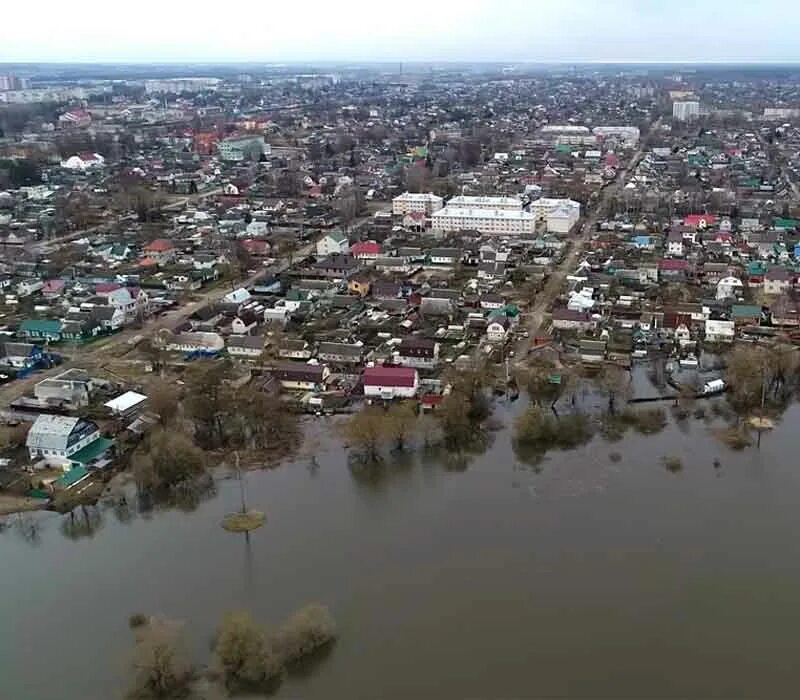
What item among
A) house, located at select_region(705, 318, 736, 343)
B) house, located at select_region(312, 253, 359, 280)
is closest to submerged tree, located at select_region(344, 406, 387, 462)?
house, located at select_region(705, 318, 736, 343)

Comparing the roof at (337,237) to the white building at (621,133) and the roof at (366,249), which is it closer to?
the roof at (366,249)

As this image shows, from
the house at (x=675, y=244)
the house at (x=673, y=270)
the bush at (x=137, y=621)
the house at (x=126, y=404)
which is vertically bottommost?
the bush at (x=137, y=621)

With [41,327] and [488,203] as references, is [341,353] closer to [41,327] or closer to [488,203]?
[41,327]

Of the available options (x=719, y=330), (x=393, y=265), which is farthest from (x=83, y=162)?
(x=719, y=330)

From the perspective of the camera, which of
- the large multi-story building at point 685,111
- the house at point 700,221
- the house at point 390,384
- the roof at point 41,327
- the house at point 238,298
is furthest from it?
the large multi-story building at point 685,111

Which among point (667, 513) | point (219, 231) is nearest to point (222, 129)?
point (219, 231)

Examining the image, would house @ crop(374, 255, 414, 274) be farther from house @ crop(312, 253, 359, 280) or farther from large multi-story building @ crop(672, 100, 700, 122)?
large multi-story building @ crop(672, 100, 700, 122)

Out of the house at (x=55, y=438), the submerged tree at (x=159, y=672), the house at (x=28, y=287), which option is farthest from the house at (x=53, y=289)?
the submerged tree at (x=159, y=672)
